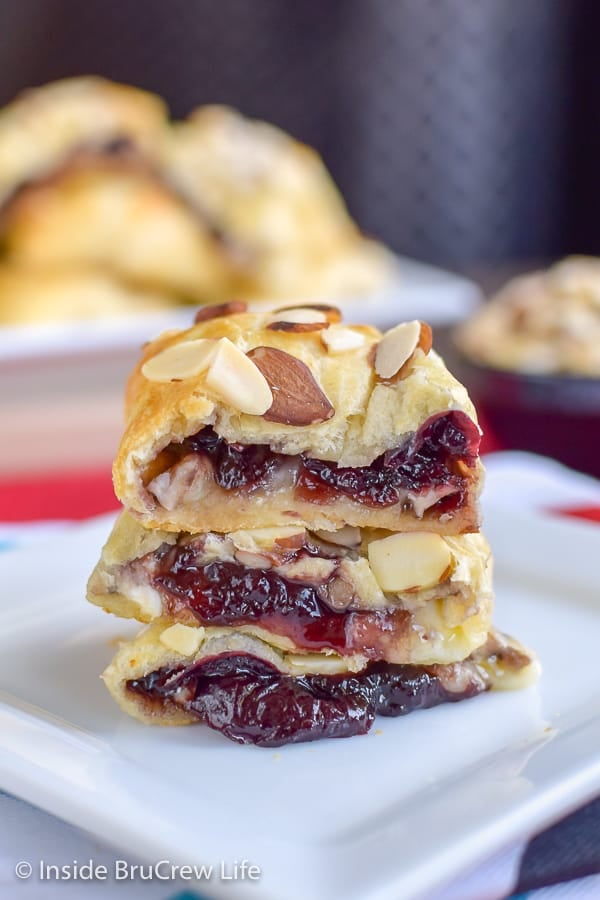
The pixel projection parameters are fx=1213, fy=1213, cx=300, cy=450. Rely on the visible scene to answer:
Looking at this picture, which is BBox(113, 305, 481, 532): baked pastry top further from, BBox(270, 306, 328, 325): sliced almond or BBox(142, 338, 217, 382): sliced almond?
BBox(270, 306, 328, 325): sliced almond

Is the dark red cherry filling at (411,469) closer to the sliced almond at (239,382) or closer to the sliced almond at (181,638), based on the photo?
the sliced almond at (239,382)

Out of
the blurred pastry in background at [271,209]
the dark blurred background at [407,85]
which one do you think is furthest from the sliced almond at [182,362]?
the dark blurred background at [407,85]

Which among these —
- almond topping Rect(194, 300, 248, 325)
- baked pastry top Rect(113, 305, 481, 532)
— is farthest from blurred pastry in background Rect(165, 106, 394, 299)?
baked pastry top Rect(113, 305, 481, 532)

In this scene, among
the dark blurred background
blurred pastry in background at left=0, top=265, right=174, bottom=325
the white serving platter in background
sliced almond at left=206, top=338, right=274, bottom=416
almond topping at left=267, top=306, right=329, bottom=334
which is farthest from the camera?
the dark blurred background

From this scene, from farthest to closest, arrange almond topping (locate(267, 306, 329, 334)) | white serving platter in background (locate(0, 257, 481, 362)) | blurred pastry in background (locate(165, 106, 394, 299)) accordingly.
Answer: blurred pastry in background (locate(165, 106, 394, 299)), white serving platter in background (locate(0, 257, 481, 362)), almond topping (locate(267, 306, 329, 334))

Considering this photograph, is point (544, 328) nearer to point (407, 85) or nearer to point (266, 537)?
point (266, 537)

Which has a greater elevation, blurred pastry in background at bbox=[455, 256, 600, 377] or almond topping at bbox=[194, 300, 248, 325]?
almond topping at bbox=[194, 300, 248, 325]
